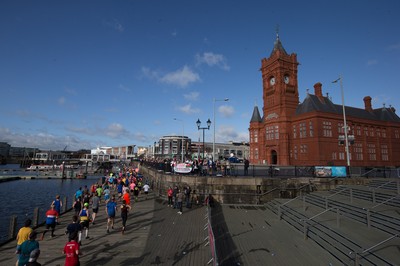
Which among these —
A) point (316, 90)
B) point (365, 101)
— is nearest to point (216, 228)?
point (316, 90)

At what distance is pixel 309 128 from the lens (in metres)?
41.0

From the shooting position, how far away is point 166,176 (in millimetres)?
22938

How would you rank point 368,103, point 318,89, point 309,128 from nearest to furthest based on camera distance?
point 309,128 < point 318,89 < point 368,103

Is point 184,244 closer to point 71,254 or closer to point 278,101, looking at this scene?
point 71,254

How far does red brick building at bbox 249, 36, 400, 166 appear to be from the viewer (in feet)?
133

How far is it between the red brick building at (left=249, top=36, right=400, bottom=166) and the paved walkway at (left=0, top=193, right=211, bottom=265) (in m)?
33.3

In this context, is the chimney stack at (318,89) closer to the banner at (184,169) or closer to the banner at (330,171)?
the banner at (330,171)

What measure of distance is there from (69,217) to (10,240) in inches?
189

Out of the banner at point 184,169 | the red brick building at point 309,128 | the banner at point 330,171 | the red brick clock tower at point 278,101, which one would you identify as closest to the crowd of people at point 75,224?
the banner at point 184,169

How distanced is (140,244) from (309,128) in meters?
39.0

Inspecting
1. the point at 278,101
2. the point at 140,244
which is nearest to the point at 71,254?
the point at 140,244

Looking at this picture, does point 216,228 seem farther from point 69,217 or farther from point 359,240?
point 69,217

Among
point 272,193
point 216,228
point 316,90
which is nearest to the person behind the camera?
point 216,228

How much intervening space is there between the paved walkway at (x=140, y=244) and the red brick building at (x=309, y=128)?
33330mm
